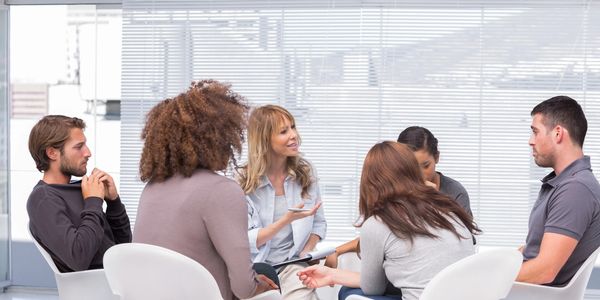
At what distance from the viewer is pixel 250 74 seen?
6270mm

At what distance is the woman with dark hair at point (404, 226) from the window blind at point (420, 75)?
285 cm

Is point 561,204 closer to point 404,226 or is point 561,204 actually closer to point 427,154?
point 404,226

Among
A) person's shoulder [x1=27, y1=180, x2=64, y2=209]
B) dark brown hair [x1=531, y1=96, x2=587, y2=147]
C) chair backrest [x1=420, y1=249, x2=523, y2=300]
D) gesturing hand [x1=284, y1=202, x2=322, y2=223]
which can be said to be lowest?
chair backrest [x1=420, y1=249, x2=523, y2=300]

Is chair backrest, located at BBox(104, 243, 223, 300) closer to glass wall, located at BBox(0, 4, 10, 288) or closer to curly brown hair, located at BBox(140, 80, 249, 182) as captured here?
curly brown hair, located at BBox(140, 80, 249, 182)

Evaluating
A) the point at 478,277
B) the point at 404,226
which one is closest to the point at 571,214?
the point at 478,277

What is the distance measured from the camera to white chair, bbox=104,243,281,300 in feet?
9.29

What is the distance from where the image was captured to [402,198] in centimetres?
322

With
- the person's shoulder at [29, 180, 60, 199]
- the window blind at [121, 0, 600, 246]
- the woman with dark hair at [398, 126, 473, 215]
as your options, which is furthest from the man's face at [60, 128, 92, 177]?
the window blind at [121, 0, 600, 246]

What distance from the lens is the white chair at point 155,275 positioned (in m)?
2.83

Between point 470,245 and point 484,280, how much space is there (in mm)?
210

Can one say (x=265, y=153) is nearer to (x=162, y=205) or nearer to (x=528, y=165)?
(x=162, y=205)

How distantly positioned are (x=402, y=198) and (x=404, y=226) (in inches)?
4.4

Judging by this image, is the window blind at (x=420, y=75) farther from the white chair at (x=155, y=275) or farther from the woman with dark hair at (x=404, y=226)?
the white chair at (x=155, y=275)

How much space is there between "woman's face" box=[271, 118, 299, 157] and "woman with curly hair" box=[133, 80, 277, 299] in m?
1.08
